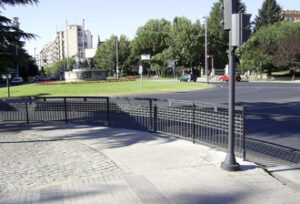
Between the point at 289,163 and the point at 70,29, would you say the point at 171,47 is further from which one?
the point at 70,29

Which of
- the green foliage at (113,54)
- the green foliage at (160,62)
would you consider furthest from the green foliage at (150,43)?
the green foliage at (113,54)

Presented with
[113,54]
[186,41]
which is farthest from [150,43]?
[186,41]

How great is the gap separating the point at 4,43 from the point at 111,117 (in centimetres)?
490

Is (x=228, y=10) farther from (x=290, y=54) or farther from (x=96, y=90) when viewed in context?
(x=290, y=54)

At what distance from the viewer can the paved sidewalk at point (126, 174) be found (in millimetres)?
4457

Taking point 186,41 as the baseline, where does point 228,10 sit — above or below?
below

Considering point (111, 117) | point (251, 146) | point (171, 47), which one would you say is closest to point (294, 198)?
point (251, 146)

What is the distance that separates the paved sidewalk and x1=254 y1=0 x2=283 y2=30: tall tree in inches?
3374

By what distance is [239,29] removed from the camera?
5289 mm

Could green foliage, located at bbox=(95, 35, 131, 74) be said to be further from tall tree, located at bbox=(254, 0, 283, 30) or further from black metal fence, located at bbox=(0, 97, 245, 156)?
black metal fence, located at bbox=(0, 97, 245, 156)

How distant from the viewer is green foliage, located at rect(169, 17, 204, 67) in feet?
212

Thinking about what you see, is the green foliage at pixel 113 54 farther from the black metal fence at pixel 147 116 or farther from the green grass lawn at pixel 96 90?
the black metal fence at pixel 147 116

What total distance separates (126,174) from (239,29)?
10.8 ft

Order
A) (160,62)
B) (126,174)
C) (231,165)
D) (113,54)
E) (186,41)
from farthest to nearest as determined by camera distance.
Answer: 1. (113,54)
2. (160,62)
3. (186,41)
4. (231,165)
5. (126,174)
